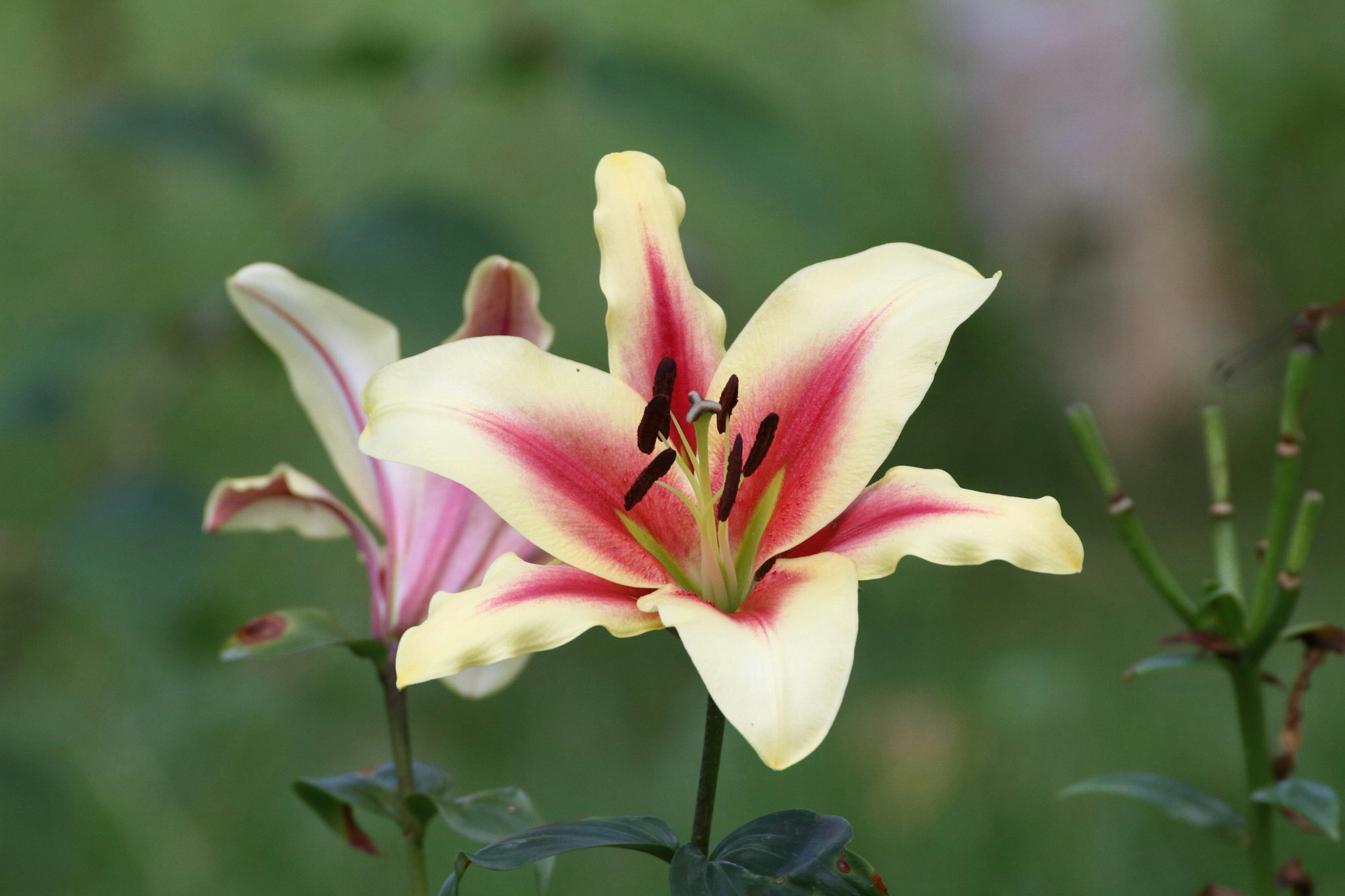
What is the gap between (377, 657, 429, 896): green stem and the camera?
33cm

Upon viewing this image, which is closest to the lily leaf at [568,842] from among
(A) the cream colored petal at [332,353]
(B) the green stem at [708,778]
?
(B) the green stem at [708,778]

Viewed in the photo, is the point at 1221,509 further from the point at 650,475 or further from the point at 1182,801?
the point at 650,475

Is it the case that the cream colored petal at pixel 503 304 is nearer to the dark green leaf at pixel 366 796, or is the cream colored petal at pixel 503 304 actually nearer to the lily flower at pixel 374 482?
the lily flower at pixel 374 482

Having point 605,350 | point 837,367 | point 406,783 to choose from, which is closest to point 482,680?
point 406,783

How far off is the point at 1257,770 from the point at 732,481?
0.20 m

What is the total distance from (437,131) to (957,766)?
4.82 ft

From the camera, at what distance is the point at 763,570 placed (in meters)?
0.33

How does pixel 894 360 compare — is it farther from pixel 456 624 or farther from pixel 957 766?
pixel 957 766

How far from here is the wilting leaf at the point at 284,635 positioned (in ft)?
1.09

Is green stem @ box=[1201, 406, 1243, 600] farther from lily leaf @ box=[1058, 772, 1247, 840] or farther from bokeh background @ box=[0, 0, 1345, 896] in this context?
bokeh background @ box=[0, 0, 1345, 896]

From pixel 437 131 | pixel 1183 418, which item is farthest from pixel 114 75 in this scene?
pixel 1183 418

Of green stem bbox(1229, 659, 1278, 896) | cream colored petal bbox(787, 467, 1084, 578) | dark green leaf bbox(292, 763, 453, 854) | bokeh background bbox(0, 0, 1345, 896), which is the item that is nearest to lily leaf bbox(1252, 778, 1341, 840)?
green stem bbox(1229, 659, 1278, 896)

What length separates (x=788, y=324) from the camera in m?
0.32

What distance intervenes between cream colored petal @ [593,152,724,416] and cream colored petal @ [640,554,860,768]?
0.23 feet
